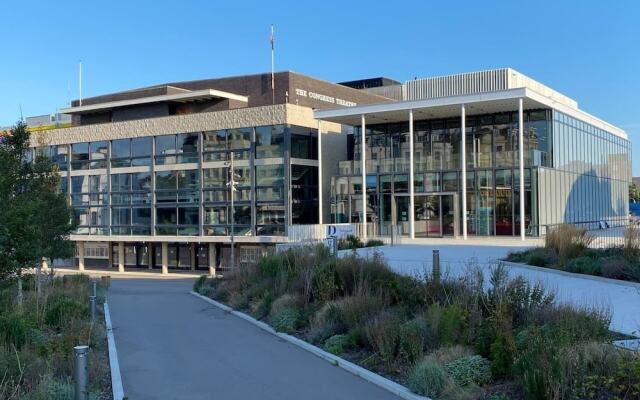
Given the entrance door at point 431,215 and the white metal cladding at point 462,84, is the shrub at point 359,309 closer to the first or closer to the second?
the entrance door at point 431,215

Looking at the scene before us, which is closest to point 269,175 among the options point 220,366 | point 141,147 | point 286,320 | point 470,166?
point 141,147

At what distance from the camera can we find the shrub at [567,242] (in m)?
17.6

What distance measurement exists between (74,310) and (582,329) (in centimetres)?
1002

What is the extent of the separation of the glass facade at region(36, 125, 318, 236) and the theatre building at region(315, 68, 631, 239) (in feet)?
14.8

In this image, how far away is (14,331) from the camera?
935 centimetres

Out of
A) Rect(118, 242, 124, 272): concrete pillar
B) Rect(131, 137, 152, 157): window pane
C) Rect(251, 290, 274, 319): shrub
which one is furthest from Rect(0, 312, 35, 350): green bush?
Rect(118, 242, 124, 272): concrete pillar

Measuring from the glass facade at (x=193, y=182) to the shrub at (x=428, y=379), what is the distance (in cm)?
3677

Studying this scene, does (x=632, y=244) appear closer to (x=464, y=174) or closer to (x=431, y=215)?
(x=464, y=174)

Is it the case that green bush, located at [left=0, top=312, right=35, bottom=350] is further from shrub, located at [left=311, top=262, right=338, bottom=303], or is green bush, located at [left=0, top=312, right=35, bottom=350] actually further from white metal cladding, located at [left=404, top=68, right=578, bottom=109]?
white metal cladding, located at [left=404, top=68, right=578, bottom=109]

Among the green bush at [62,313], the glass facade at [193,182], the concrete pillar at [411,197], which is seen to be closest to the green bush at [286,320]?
the green bush at [62,313]

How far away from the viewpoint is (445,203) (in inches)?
1471

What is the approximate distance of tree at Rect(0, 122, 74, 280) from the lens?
360 inches

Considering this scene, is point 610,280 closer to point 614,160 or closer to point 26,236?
point 26,236

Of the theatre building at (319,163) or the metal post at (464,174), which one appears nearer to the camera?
the metal post at (464,174)
